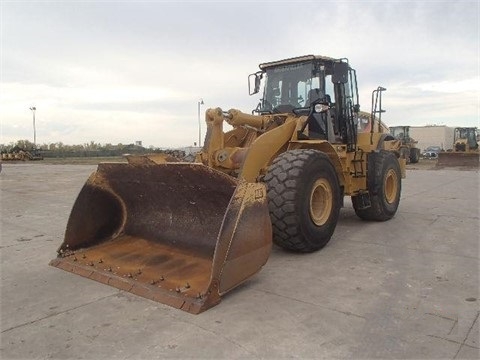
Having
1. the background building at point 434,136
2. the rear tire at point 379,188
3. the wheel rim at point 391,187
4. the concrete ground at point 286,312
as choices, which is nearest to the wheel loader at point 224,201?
the concrete ground at point 286,312

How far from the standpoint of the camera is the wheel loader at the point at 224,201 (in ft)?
12.5

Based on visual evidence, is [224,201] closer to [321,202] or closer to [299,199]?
[299,199]

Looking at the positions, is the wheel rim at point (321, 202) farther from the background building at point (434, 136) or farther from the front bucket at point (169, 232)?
the background building at point (434, 136)

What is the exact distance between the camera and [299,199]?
4793 mm

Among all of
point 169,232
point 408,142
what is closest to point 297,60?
point 169,232

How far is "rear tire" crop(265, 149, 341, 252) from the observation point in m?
4.78

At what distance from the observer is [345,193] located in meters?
6.55

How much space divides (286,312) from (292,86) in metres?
4.23

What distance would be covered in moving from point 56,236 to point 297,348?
193 inches

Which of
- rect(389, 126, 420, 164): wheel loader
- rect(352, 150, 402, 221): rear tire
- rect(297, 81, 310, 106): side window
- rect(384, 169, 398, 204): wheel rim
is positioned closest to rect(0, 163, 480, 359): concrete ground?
rect(352, 150, 402, 221): rear tire

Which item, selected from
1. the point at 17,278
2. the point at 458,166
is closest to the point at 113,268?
the point at 17,278

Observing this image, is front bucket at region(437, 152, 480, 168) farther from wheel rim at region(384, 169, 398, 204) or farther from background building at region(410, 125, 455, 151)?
background building at region(410, 125, 455, 151)

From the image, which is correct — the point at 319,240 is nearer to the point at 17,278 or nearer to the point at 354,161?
the point at 354,161

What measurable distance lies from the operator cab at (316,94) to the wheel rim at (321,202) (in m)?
0.98
